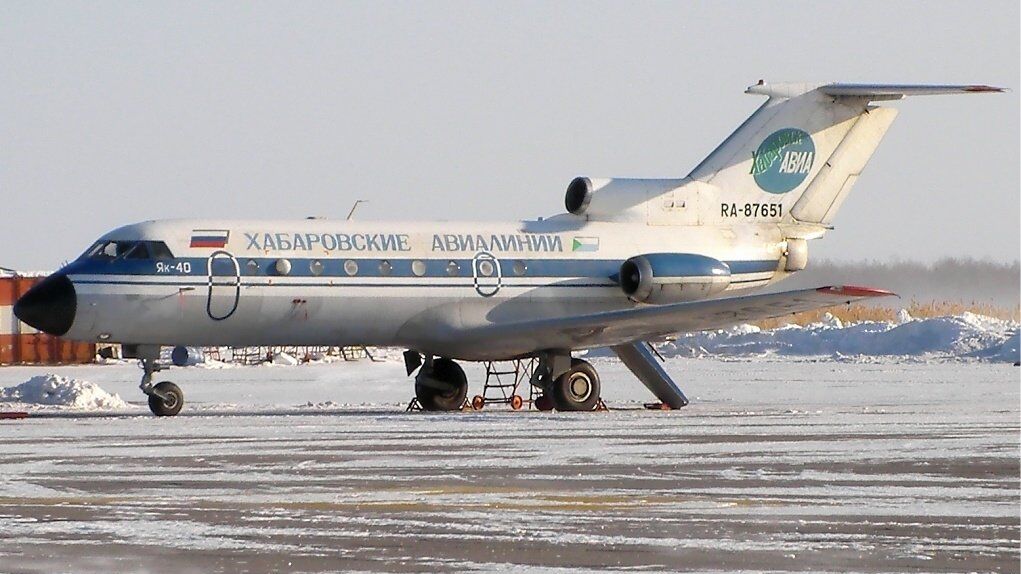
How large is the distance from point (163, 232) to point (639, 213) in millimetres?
8057

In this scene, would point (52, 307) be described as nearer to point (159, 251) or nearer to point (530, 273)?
point (159, 251)

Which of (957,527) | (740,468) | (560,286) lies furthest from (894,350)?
(957,527)

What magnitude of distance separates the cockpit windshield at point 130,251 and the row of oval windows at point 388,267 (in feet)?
4.15

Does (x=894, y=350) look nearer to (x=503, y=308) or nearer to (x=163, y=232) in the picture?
(x=503, y=308)

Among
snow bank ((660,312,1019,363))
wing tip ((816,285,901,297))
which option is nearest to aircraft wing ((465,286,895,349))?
wing tip ((816,285,901,297))

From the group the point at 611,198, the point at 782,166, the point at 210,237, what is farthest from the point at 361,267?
the point at 782,166

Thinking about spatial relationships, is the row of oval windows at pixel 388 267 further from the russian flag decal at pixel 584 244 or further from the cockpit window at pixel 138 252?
the cockpit window at pixel 138 252

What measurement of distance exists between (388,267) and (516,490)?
13178 mm

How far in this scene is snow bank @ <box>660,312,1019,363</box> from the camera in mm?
48781

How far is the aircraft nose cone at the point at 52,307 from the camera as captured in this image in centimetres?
2502

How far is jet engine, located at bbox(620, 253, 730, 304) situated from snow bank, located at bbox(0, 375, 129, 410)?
8.41 m

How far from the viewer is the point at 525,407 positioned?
29.5m

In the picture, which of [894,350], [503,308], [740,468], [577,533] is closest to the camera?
[577,533]

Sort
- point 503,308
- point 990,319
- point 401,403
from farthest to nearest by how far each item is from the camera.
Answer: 1. point 990,319
2. point 401,403
3. point 503,308
